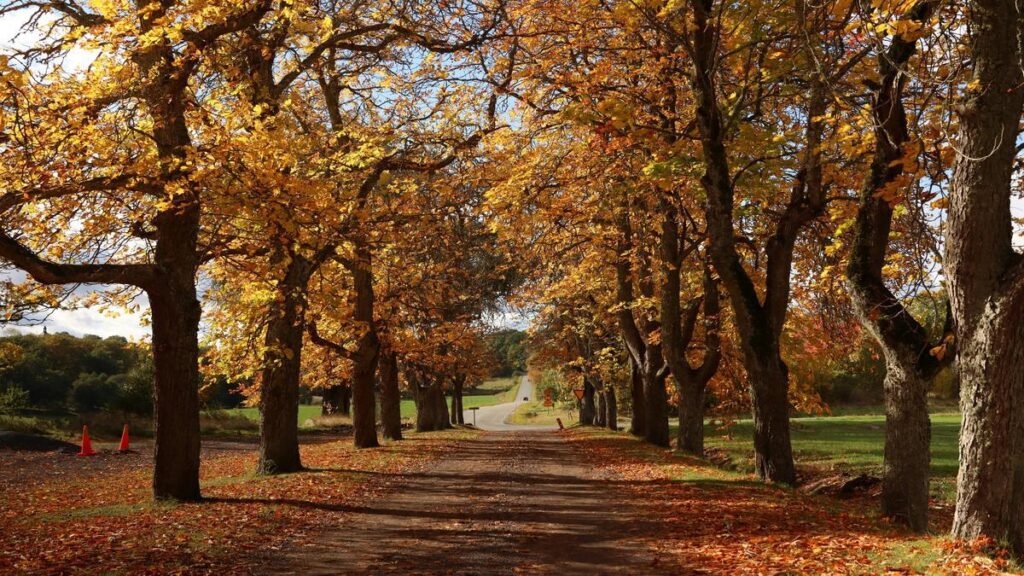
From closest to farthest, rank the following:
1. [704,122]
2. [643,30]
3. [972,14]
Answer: [972,14] < [704,122] < [643,30]

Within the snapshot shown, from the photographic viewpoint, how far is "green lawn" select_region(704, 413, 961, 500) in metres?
18.5

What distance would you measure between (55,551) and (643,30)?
1167cm

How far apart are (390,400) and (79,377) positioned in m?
21.4

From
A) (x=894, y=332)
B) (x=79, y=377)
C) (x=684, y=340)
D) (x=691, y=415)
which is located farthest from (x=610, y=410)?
(x=894, y=332)

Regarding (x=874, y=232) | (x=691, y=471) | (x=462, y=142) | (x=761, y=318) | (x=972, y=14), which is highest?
(x=462, y=142)

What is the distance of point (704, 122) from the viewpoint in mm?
11219

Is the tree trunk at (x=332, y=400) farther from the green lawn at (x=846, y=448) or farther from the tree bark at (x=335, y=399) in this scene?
the green lawn at (x=846, y=448)

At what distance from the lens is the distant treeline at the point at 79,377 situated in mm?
33500

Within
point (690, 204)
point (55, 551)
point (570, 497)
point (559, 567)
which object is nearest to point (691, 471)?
point (570, 497)

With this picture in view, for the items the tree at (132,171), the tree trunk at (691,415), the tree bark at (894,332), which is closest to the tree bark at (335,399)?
the tree trunk at (691,415)

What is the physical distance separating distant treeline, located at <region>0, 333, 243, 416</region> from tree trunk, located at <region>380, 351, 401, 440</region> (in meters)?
7.65

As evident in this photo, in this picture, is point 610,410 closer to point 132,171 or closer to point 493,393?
point 132,171

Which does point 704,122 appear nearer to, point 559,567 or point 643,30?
point 643,30

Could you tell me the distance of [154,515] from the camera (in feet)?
31.0
